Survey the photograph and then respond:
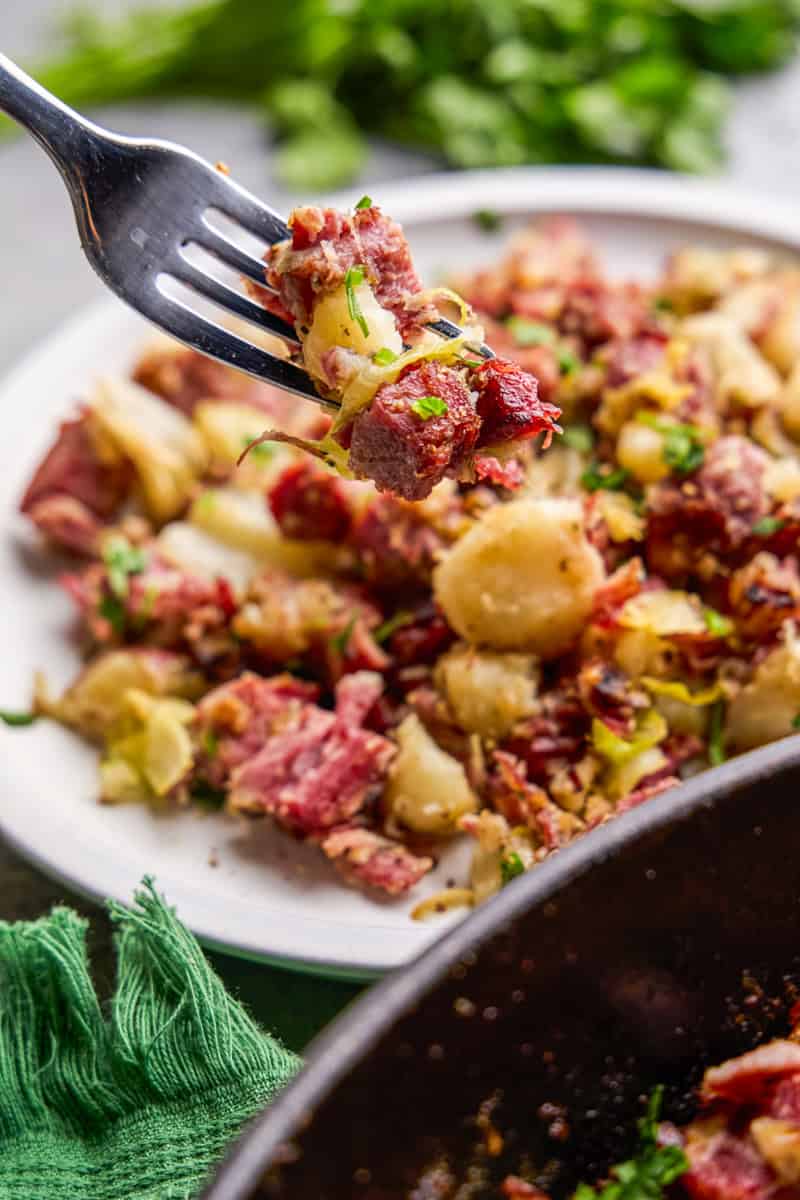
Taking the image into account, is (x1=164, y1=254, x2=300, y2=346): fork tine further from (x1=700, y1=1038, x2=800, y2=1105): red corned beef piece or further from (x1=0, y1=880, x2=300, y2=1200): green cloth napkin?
(x1=700, y1=1038, x2=800, y2=1105): red corned beef piece

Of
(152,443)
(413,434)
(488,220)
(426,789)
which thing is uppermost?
(488,220)

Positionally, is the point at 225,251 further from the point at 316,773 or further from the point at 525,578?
the point at 316,773

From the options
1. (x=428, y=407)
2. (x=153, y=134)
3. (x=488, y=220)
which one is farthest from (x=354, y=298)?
(x=153, y=134)

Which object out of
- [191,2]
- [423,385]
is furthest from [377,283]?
[191,2]

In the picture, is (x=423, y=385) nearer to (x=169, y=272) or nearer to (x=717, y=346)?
(x=169, y=272)

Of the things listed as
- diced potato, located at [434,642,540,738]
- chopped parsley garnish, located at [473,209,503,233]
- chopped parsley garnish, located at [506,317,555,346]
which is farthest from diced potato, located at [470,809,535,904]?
chopped parsley garnish, located at [473,209,503,233]
